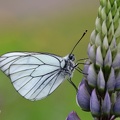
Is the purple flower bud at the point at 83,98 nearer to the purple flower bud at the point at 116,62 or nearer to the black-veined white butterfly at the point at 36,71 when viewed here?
the purple flower bud at the point at 116,62

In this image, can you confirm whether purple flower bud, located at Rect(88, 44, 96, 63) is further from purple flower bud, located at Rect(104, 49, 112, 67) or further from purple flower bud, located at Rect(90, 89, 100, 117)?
purple flower bud, located at Rect(90, 89, 100, 117)

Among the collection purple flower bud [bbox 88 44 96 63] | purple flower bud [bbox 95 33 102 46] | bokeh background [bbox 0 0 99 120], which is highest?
purple flower bud [bbox 95 33 102 46]

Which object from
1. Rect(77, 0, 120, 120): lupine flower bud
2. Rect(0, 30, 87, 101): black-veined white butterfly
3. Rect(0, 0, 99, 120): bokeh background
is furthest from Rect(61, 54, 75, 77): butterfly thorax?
Rect(0, 0, 99, 120): bokeh background

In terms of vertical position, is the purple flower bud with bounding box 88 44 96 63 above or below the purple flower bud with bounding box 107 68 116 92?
above

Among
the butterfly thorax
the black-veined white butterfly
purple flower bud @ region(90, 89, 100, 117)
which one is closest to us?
purple flower bud @ region(90, 89, 100, 117)

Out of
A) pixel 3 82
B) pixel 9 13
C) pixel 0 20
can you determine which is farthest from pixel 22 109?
pixel 9 13

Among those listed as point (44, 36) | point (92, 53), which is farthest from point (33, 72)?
point (44, 36)

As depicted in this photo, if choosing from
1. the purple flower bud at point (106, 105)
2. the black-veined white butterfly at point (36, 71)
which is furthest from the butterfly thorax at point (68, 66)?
the purple flower bud at point (106, 105)
